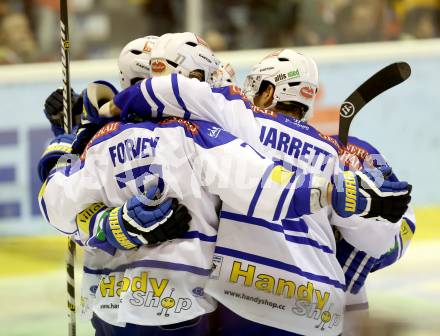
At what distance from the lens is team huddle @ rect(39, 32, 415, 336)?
271cm

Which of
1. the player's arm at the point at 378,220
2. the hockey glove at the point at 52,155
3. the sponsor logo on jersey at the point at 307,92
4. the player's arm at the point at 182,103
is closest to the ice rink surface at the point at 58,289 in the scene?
the player's arm at the point at 378,220

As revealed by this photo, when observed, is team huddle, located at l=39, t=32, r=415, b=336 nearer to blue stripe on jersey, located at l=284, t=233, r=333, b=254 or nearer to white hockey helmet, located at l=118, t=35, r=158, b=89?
blue stripe on jersey, located at l=284, t=233, r=333, b=254

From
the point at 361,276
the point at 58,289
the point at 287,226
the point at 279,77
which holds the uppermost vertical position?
the point at 279,77

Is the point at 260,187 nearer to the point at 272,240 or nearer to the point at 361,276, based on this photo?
the point at 272,240

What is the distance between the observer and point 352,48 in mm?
6371

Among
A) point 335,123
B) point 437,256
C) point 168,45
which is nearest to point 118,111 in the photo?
A: point 168,45

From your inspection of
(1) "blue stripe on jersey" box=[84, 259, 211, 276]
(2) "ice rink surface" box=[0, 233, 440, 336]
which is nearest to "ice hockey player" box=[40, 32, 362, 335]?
(1) "blue stripe on jersey" box=[84, 259, 211, 276]

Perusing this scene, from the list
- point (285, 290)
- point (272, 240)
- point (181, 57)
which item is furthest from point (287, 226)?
point (181, 57)

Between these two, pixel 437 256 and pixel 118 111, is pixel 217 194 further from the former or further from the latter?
pixel 437 256

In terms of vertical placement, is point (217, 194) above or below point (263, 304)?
above

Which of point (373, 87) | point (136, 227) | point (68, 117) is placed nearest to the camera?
point (136, 227)

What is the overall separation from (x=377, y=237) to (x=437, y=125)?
3.45 m

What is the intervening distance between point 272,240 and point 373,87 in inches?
25.2

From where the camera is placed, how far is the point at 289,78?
3.07 metres
